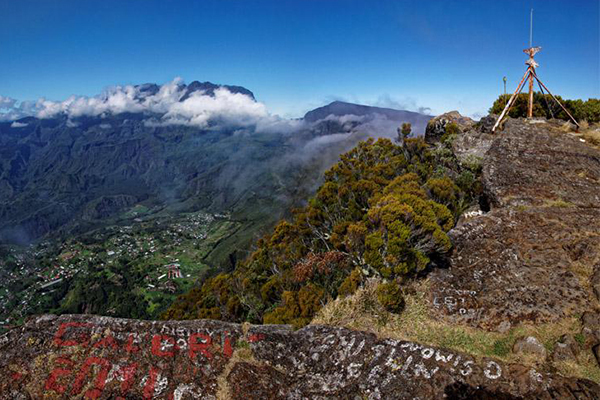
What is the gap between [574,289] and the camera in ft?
37.3

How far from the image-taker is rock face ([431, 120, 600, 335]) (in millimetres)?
11336

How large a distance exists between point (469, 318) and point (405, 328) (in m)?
2.32

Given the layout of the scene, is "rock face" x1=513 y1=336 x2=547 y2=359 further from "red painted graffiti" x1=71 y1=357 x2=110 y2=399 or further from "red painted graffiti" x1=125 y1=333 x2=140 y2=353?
"red painted graffiti" x1=71 y1=357 x2=110 y2=399

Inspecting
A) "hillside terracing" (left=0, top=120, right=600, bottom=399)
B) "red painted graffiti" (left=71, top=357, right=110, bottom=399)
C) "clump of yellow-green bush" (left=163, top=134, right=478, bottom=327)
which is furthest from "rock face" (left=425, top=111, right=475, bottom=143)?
"red painted graffiti" (left=71, top=357, right=110, bottom=399)


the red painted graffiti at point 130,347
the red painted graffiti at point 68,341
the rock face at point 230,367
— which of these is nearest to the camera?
the rock face at point 230,367

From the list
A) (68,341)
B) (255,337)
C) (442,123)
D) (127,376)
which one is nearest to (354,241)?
(255,337)

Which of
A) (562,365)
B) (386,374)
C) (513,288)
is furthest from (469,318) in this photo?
(386,374)

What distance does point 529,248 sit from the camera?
13.9 m

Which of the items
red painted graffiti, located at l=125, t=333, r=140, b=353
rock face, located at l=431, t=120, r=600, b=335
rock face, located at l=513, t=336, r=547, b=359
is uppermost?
rock face, located at l=431, t=120, r=600, b=335

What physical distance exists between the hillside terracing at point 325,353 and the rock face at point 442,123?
2780 cm

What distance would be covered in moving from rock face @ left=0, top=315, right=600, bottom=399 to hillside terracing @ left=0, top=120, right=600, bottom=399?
0.09 ft

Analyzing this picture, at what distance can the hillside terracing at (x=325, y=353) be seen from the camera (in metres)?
8.23

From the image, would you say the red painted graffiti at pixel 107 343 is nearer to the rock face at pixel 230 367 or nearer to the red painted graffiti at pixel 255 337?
the rock face at pixel 230 367

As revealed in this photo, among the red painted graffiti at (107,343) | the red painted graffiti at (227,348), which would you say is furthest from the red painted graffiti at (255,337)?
the red painted graffiti at (107,343)
